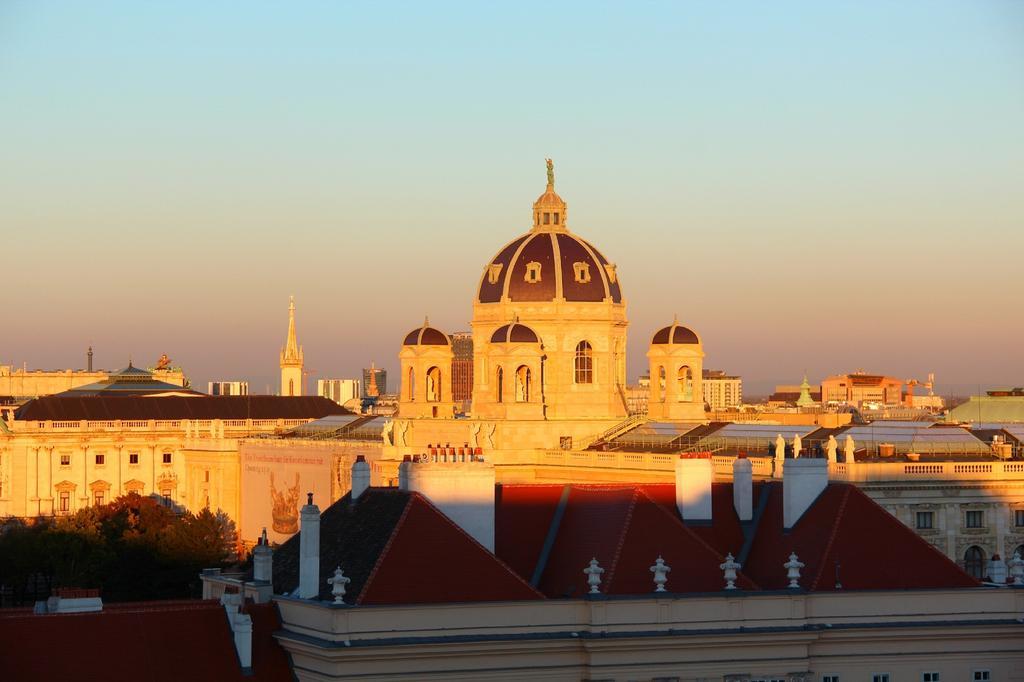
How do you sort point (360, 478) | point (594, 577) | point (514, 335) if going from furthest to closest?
point (514, 335) < point (360, 478) < point (594, 577)

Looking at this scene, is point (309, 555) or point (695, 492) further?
point (695, 492)

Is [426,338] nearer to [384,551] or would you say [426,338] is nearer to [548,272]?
[548,272]

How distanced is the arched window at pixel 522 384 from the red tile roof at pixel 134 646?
3095 inches

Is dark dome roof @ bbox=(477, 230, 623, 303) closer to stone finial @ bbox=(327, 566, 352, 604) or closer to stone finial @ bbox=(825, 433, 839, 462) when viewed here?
stone finial @ bbox=(825, 433, 839, 462)

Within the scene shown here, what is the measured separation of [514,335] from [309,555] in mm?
76789

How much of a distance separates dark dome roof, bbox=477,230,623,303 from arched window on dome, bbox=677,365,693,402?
5902 mm

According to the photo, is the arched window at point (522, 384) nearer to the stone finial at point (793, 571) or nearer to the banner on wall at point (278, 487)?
the banner on wall at point (278, 487)

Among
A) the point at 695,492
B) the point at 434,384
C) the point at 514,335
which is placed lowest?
the point at 695,492

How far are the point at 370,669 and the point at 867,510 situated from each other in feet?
50.5

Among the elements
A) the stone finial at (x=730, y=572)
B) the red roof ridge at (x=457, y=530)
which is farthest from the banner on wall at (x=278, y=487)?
the stone finial at (x=730, y=572)

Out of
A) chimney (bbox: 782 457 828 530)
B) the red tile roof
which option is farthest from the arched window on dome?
the red tile roof

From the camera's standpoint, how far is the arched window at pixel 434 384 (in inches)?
6038

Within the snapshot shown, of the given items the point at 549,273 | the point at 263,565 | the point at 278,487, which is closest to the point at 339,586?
the point at 263,565

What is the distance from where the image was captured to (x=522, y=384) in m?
142
